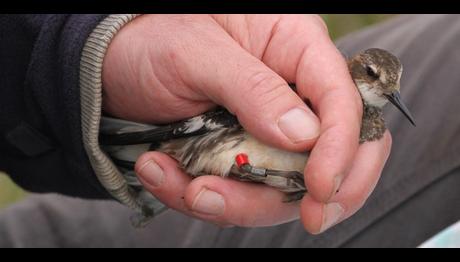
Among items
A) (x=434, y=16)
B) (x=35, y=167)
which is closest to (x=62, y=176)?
(x=35, y=167)

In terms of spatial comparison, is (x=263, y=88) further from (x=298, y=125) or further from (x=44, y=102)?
(x=44, y=102)

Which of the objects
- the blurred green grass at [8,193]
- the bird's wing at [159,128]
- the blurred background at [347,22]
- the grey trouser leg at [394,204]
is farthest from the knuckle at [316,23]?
the blurred green grass at [8,193]

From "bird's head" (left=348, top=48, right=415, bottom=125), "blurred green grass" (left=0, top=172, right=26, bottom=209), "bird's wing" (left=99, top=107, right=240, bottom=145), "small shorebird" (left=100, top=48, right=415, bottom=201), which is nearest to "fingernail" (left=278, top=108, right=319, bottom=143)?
"small shorebird" (left=100, top=48, right=415, bottom=201)

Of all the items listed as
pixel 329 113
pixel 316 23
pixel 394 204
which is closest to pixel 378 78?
pixel 316 23

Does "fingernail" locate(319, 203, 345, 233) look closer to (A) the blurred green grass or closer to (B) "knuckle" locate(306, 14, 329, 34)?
(B) "knuckle" locate(306, 14, 329, 34)

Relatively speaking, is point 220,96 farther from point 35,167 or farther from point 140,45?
point 35,167

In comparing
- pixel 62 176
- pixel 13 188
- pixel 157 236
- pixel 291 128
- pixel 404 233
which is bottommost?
pixel 13 188
